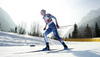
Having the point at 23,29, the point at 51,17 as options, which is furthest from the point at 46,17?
the point at 23,29

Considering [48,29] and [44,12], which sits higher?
[44,12]

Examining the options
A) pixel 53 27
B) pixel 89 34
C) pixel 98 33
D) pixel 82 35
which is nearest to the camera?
pixel 53 27

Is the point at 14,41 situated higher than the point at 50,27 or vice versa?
the point at 50,27

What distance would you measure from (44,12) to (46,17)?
299 mm

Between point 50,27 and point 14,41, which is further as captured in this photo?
point 14,41

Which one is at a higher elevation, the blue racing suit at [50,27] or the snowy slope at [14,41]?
the blue racing suit at [50,27]

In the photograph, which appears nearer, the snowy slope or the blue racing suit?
the blue racing suit

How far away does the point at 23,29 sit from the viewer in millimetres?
54125

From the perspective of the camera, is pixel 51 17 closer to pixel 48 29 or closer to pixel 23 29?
pixel 48 29

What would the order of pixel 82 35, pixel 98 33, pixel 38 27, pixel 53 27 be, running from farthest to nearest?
pixel 82 35
pixel 98 33
pixel 38 27
pixel 53 27

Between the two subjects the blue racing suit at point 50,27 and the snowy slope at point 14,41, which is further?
the snowy slope at point 14,41

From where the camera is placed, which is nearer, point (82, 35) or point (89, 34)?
point (89, 34)

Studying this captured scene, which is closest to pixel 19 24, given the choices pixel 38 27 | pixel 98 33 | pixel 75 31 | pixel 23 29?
pixel 23 29

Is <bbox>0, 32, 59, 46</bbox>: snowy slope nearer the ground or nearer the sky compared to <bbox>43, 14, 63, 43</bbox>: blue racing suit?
nearer the ground
